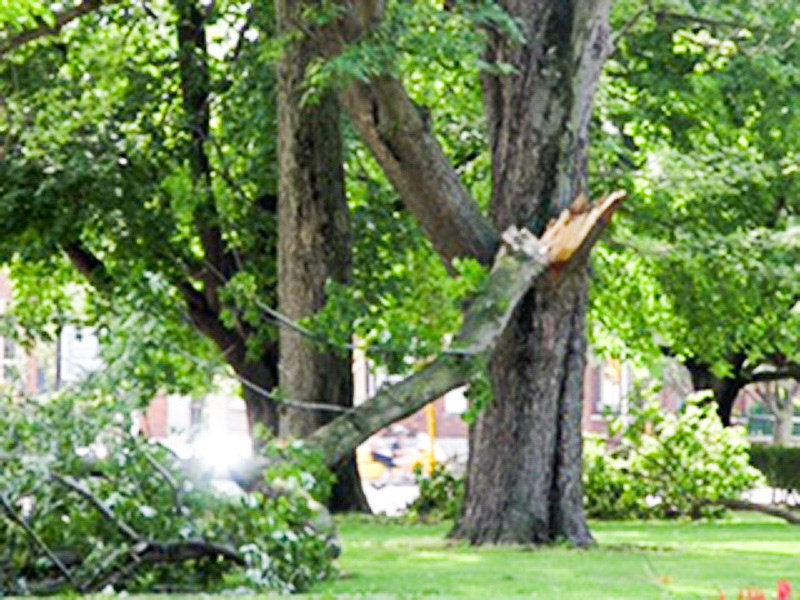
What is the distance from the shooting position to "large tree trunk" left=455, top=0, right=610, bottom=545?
73.5ft

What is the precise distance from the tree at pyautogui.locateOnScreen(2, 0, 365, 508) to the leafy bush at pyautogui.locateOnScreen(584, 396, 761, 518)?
3.13m

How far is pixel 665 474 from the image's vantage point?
3197 centimetres

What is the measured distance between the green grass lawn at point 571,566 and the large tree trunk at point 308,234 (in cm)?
253

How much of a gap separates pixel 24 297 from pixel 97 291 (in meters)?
3.72

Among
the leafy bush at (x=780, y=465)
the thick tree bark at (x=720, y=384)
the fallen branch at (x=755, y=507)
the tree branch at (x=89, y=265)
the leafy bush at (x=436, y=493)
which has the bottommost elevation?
the fallen branch at (x=755, y=507)

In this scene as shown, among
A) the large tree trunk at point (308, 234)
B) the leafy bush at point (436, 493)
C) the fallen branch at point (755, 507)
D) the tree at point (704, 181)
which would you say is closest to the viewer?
the large tree trunk at point (308, 234)

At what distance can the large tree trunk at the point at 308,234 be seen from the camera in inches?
1115

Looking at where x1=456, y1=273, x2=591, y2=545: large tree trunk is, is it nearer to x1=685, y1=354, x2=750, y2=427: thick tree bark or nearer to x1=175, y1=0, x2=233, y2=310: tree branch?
x1=175, y1=0, x2=233, y2=310: tree branch

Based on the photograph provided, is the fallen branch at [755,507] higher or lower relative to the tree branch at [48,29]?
lower

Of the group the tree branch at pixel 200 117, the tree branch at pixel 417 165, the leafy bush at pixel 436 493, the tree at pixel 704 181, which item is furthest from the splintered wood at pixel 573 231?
the tree branch at pixel 200 117

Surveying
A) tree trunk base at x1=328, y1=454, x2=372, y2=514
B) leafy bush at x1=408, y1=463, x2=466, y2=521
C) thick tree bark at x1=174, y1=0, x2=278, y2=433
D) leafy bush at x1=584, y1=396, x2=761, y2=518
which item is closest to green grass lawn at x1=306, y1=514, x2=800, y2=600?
leafy bush at x1=408, y1=463, x2=466, y2=521

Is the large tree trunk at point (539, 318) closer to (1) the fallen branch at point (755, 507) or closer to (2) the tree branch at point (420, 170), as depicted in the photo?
(2) the tree branch at point (420, 170)

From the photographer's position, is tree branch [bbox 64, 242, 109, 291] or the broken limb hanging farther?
tree branch [bbox 64, 242, 109, 291]

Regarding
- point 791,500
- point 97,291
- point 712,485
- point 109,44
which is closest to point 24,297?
point 97,291
